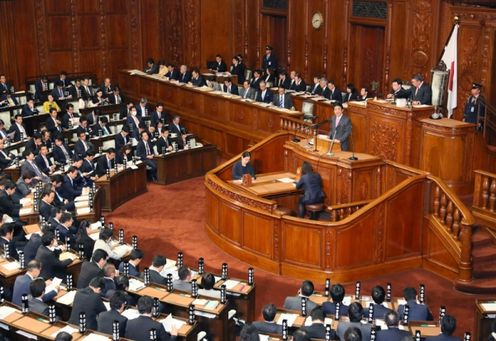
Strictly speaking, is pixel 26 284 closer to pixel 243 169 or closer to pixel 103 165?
pixel 243 169

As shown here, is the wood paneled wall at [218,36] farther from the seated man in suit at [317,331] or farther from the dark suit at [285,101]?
the seated man in suit at [317,331]

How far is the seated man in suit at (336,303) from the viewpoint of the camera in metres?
8.83

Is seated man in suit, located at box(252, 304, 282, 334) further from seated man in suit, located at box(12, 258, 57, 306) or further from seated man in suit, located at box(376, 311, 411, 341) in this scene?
seated man in suit, located at box(12, 258, 57, 306)

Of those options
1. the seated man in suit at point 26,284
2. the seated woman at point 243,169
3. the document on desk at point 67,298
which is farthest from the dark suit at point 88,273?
the seated woman at point 243,169

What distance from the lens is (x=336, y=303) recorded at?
8.97m

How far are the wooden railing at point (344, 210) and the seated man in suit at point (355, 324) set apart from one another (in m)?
3.29

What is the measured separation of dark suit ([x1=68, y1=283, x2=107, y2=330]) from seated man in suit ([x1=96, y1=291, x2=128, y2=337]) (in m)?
0.30

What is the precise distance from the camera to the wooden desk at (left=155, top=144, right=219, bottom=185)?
56.4 feet

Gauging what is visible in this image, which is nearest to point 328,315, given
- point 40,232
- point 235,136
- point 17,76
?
point 40,232

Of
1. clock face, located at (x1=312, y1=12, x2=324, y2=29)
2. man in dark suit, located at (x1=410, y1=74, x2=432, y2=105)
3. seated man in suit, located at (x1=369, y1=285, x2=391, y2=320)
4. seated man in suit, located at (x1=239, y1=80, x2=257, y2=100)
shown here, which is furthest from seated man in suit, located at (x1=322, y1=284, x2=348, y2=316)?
clock face, located at (x1=312, y1=12, x2=324, y2=29)

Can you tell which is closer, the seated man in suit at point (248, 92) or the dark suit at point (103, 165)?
the dark suit at point (103, 165)

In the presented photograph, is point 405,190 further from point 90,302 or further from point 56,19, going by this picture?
point 56,19

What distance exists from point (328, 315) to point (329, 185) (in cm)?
417

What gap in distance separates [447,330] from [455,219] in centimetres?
411
